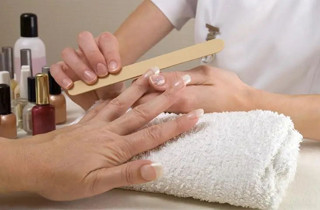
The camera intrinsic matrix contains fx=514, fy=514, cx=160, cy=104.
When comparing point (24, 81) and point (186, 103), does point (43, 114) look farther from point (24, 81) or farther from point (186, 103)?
point (186, 103)

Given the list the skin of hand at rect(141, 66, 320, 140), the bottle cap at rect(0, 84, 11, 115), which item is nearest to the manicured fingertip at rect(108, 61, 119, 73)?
the skin of hand at rect(141, 66, 320, 140)

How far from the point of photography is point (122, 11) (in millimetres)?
1833

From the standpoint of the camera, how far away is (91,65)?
960mm

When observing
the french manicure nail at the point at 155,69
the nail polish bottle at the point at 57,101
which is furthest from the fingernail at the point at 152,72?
the nail polish bottle at the point at 57,101

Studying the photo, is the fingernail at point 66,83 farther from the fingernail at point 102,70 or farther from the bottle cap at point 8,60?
the bottle cap at point 8,60

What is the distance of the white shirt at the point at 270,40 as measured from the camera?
1.09 m

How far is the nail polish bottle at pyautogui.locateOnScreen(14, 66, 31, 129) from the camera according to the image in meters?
1.09

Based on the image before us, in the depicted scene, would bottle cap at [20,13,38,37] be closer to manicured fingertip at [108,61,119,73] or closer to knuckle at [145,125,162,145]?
manicured fingertip at [108,61,119,73]

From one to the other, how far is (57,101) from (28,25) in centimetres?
27

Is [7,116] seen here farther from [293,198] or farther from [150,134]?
[293,198]

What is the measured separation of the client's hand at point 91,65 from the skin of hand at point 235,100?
0.42ft

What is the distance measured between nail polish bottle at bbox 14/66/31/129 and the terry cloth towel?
1.47 feet

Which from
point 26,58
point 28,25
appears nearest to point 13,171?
point 26,58

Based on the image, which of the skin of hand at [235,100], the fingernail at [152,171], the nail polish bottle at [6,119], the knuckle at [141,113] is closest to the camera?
the fingernail at [152,171]
